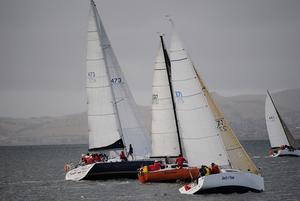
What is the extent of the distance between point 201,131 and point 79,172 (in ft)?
54.0

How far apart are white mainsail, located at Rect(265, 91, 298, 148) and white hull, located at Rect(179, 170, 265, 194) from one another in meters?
58.6

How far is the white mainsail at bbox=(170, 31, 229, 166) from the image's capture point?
1693 inches

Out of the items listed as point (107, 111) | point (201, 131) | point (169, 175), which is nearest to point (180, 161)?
point (169, 175)

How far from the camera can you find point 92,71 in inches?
2260

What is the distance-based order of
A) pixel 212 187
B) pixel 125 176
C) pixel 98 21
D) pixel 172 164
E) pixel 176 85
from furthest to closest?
pixel 98 21 → pixel 125 176 → pixel 172 164 → pixel 176 85 → pixel 212 187

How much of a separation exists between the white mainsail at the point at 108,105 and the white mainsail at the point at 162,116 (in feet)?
14.6

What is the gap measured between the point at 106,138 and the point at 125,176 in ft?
14.5

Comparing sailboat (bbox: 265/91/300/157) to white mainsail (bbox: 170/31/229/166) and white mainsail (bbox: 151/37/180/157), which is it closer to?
white mainsail (bbox: 151/37/180/157)

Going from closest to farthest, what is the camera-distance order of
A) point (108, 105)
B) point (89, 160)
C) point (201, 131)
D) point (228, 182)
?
point (228, 182) < point (201, 131) < point (89, 160) < point (108, 105)

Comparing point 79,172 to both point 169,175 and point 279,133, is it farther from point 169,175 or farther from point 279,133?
point 279,133

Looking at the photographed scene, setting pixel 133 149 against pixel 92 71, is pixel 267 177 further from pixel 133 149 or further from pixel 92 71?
pixel 92 71

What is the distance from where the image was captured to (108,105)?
5725 centimetres

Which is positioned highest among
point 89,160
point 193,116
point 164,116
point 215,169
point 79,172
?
point 164,116

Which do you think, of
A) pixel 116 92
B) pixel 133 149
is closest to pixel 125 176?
pixel 133 149
